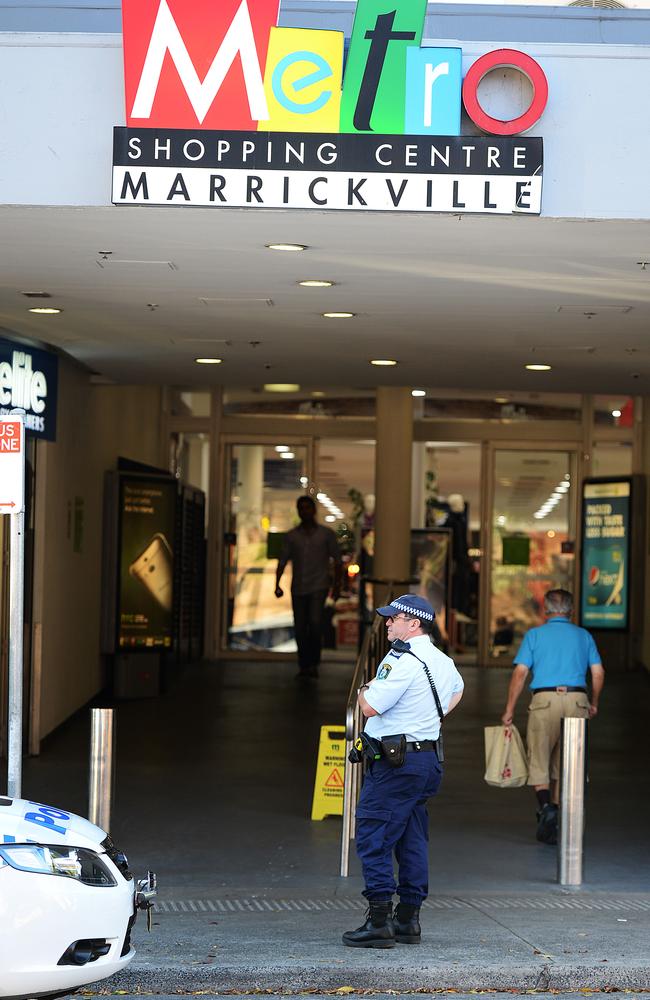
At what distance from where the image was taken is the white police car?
4.65 meters

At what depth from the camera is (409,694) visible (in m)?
6.21

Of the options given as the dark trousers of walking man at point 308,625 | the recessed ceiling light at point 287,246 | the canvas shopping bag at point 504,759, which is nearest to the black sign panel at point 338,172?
the recessed ceiling light at point 287,246

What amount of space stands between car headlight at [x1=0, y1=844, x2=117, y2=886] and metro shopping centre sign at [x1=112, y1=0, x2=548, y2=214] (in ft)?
9.44

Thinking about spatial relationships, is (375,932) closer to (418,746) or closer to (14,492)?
(418,746)

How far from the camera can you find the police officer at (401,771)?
6152mm

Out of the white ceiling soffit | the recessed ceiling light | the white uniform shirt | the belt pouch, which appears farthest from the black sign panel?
the belt pouch

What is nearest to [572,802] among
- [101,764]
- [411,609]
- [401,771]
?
[401,771]

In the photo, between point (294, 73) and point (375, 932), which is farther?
point (294, 73)

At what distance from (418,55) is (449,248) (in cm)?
102

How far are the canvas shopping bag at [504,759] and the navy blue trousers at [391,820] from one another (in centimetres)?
235

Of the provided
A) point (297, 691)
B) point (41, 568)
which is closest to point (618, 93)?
point (41, 568)

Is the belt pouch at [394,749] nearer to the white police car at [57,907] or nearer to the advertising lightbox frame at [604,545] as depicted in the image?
the white police car at [57,907]

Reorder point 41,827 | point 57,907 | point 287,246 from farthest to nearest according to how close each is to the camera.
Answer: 1. point 287,246
2. point 41,827
3. point 57,907

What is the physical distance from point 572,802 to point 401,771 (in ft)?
5.38
